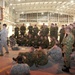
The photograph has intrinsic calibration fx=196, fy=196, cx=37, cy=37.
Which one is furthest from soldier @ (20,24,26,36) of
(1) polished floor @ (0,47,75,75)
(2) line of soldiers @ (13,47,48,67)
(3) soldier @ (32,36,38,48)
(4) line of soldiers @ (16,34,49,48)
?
(2) line of soldiers @ (13,47,48,67)

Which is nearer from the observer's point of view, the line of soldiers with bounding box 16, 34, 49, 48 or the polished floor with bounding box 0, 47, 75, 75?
the polished floor with bounding box 0, 47, 75, 75

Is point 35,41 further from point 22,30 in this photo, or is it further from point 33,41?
point 22,30

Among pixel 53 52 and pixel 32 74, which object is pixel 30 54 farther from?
pixel 53 52

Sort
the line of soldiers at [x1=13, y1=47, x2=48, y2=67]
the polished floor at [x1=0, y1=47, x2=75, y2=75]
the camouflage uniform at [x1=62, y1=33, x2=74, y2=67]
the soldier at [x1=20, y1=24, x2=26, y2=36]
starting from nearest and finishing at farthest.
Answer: the camouflage uniform at [x1=62, y1=33, x2=74, y2=67] → the polished floor at [x1=0, y1=47, x2=75, y2=75] → the line of soldiers at [x1=13, y1=47, x2=48, y2=67] → the soldier at [x1=20, y1=24, x2=26, y2=36]

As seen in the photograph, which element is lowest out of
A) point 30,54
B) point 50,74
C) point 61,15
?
point 50,74

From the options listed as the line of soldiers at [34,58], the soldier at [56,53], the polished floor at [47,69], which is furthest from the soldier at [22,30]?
the line of soldiers at [34,58]

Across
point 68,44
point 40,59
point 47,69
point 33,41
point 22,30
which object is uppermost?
point 22,30

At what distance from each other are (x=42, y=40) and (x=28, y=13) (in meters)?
25.6

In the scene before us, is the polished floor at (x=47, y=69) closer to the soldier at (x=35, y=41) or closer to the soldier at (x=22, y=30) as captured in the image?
the soldier at (x=35, y=41)

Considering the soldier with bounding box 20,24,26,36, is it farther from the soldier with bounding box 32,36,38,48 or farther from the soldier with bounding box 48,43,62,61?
the soldier with bounding box 48,43,62,61

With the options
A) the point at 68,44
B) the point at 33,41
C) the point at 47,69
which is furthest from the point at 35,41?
the point at 68,44

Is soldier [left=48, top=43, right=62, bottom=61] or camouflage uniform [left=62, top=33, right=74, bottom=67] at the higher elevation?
camouflage uniform [left=62, top=33, right=74, bottom=67]

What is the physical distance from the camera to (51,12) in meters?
39.4

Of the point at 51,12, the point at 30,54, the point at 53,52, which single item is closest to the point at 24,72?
the point at 30,54
